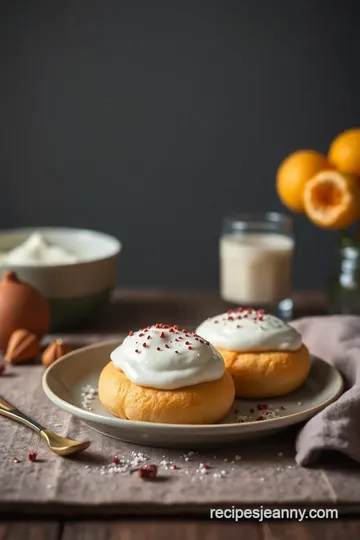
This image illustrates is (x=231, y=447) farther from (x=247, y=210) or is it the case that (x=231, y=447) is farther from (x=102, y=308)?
(x=247, y=210)

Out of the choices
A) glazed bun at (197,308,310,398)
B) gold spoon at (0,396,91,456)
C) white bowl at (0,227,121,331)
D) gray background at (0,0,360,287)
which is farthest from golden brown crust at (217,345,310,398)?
gray background at (0,0,360,287)

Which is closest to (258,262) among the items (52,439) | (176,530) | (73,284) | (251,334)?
(73,284)

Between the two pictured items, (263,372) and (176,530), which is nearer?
(176,530)

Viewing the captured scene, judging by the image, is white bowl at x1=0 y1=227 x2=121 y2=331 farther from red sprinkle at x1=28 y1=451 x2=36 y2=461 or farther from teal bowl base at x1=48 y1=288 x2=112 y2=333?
red sprinkle at x1=28 y1=451 x2=36 y2=461

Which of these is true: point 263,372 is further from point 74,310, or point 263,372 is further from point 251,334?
point 74,310

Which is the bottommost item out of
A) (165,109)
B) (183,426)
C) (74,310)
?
(74,310)

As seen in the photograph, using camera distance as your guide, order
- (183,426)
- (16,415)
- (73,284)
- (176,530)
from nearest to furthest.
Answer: (176,530) → (183,426) → (16,415) → (73,284)
